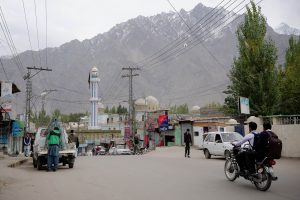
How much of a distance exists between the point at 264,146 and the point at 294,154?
13.0m

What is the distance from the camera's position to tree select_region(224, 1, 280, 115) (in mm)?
32562

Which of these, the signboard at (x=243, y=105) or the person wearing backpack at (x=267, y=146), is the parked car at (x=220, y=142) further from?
the person wearing backpack at (x=267, y=146)

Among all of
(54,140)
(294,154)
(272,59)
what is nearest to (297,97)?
(272,59)

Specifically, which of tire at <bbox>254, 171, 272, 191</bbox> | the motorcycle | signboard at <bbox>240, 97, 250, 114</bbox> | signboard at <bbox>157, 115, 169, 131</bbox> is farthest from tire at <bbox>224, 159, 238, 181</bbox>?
signboard at <bbox>157, 115, 169, 131</bbox>

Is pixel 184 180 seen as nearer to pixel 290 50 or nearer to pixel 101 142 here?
pixel 290 50

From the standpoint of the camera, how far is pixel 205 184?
10.9 meters

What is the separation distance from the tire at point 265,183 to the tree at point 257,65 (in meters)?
24.0

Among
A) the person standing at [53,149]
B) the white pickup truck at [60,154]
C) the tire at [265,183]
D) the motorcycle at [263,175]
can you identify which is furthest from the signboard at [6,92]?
the tire at [265,183]

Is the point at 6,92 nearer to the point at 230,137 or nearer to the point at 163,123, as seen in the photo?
the point at 230,137

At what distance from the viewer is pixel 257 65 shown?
1293 inches

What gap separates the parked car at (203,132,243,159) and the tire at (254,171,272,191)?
11.2 metres

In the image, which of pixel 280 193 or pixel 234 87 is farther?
pixel 234 87

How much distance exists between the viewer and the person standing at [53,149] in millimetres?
15766

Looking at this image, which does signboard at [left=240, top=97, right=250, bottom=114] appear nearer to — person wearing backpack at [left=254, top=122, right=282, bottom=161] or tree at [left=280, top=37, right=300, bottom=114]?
tree at [left=280, top=37, right=300, bottom=114]
